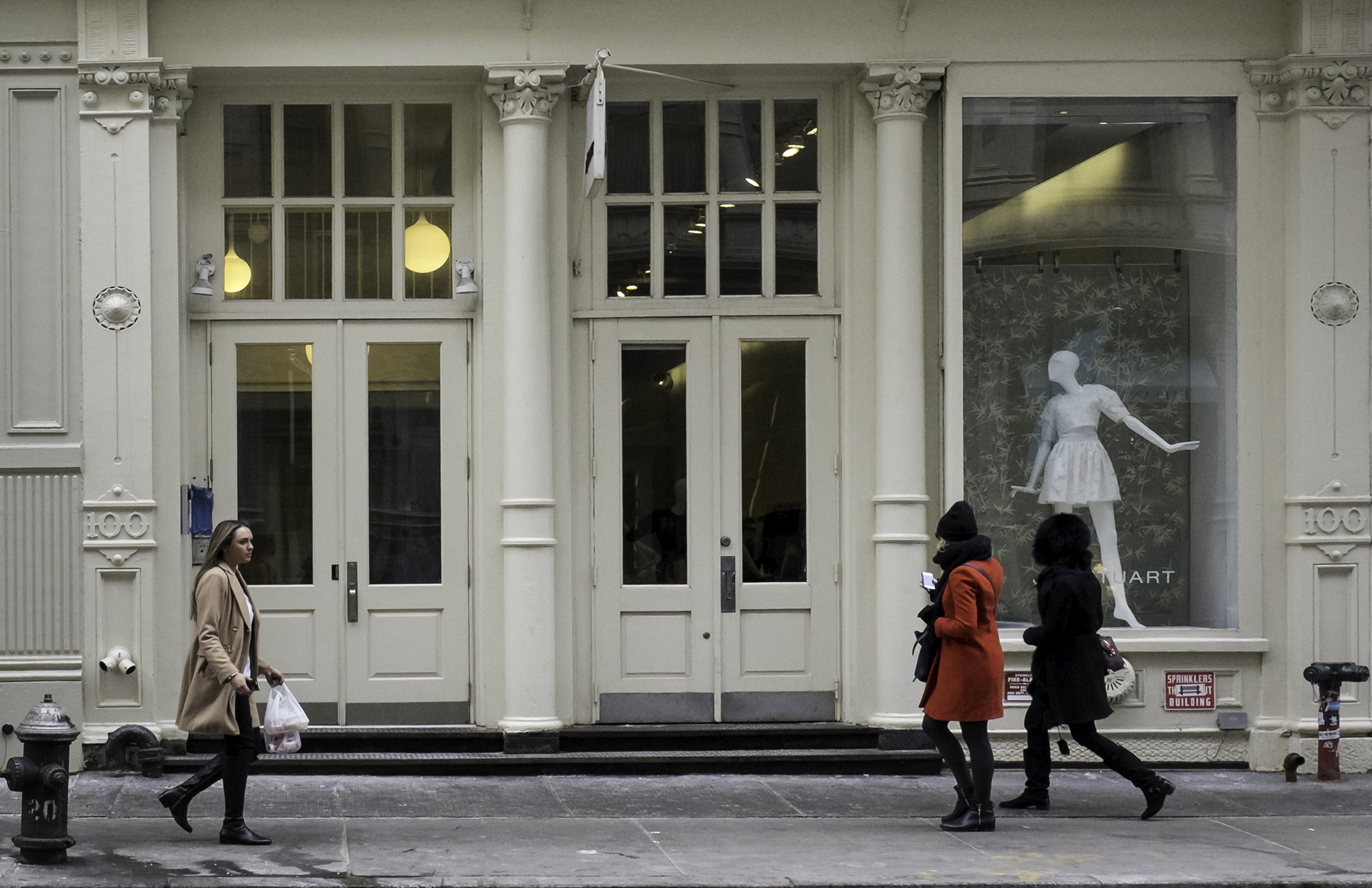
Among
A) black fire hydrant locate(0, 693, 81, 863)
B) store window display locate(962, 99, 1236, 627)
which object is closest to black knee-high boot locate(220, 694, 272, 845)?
black fire hydrant locate(0, 693, 81, 863)

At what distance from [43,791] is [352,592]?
343 centimetres

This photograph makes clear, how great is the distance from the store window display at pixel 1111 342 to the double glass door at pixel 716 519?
118 cm

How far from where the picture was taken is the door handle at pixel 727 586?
1102cm

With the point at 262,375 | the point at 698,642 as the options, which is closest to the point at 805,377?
the point at 698,642

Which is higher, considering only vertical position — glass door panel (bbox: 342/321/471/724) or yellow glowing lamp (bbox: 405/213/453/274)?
yellow glowing lamp (bbox: 405/213/453/274)

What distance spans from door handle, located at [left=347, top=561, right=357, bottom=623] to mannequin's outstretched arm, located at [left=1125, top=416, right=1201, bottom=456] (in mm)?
5513

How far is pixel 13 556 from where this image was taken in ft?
33.7

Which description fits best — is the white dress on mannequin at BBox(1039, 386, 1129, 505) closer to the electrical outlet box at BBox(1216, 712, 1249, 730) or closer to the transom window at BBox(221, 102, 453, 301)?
the electrical outlet box at BBox(1216, 712, 1249, 730)

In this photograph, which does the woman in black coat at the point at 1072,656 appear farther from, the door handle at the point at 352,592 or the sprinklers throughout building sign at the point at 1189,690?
the door handle at the point at 352,592

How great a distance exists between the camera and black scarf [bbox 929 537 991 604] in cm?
874

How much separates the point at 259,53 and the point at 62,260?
189 cm

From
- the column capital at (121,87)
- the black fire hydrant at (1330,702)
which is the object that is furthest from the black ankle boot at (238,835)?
the black fire hydrant at (1330,702)

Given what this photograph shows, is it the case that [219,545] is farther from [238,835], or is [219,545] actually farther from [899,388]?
[899,388]

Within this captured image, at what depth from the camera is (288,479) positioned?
1094 centimetres
